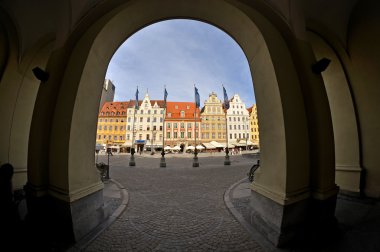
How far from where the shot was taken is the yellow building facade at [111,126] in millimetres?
56188

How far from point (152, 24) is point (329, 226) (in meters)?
6.61

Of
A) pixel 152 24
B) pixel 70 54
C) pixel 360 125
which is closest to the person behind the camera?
pixel 70 54

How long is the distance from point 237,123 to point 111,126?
139ft

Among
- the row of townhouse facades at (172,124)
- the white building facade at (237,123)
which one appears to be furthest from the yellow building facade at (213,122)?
the white building facade at (237,123)

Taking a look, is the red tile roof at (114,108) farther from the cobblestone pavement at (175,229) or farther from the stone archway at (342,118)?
the stone archway at (342,118)

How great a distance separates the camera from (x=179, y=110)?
54.8 metres

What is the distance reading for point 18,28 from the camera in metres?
5.21

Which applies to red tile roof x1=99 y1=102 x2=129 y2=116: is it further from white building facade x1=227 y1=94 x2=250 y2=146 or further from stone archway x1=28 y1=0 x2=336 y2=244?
stone archway x1=28 y1=0 x2=336 y2=244

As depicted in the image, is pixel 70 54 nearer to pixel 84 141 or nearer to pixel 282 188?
pixel 84 141

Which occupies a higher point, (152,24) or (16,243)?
(152,24)

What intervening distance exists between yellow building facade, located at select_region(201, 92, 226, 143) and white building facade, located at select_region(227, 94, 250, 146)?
3710mm

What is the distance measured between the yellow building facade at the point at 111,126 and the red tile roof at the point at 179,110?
15.8m

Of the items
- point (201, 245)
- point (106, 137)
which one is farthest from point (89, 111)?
point (106, 137)

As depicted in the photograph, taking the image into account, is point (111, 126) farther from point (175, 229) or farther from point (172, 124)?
point (175, 229)
